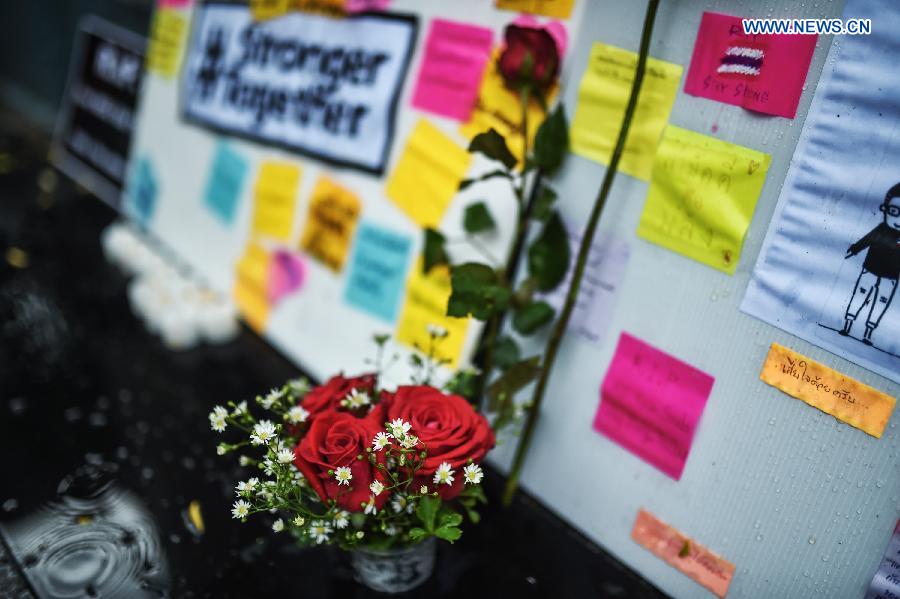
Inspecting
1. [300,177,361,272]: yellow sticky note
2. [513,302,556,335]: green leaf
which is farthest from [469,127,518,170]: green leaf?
[300,177,361,272]: yellow sticky note

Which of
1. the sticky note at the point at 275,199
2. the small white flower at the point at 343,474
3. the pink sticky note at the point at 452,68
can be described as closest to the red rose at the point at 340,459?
the small white flower at the point at 343,474

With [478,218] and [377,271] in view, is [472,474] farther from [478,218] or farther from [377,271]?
[377,271]

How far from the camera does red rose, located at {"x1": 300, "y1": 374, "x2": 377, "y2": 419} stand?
2.48 feet

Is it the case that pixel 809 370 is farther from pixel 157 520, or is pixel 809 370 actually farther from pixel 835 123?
pixel 157 520

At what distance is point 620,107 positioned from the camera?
0.84 m

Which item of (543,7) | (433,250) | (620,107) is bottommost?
(433,250)

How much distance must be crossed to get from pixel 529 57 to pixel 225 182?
841mm

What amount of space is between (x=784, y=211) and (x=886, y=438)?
0.80 feet

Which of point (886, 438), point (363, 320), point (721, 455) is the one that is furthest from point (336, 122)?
point (886, 438)

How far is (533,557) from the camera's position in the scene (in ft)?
2.90

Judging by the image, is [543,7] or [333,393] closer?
[333,393]

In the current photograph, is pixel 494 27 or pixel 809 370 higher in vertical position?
pixel 494 27

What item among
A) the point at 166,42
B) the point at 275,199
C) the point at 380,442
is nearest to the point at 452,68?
the point at 275,199

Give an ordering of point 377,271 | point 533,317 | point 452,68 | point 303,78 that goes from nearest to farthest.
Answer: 1. point 533,317
2. point 452,68
3. point 377,271
4. point 303,78
